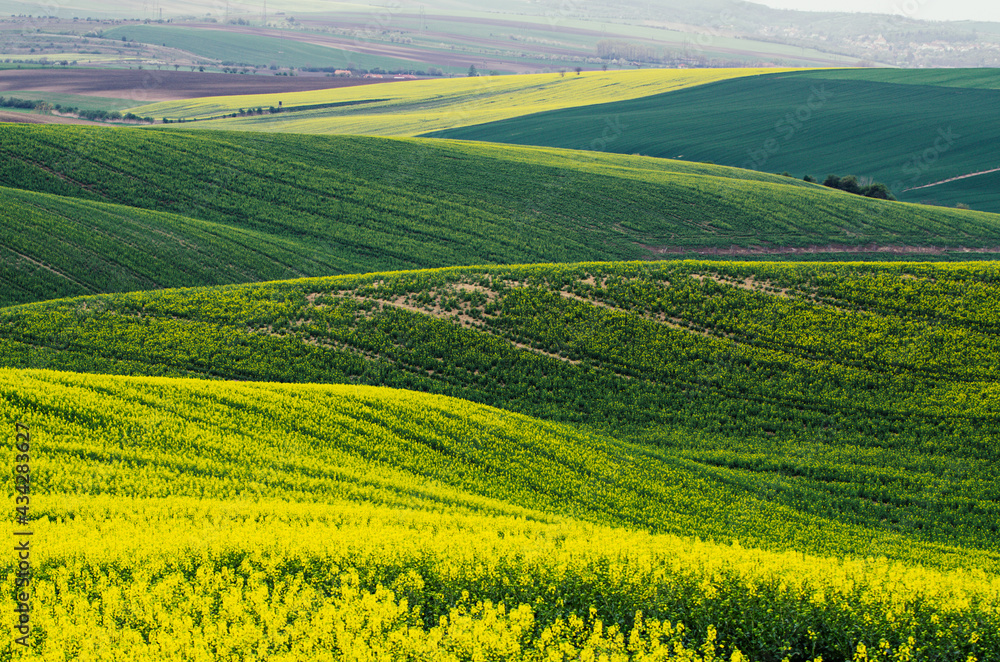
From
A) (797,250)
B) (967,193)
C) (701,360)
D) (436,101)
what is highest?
(436,101)

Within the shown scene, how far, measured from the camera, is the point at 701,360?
114ft

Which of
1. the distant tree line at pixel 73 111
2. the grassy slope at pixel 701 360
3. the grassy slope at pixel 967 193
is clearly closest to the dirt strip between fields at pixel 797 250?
the grassy slope at pixel 701 360

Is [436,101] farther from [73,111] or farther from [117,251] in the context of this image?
[117,251]

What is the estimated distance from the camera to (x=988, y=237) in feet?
227

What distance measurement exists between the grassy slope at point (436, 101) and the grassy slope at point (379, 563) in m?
104

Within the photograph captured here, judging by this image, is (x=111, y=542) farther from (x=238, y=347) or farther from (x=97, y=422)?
(x=238, y=347)

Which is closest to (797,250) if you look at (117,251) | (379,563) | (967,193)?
(967,193)

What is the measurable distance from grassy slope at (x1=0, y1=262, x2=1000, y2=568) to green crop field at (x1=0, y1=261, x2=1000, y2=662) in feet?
0.56

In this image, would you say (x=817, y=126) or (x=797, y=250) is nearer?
(x=797, y=250)

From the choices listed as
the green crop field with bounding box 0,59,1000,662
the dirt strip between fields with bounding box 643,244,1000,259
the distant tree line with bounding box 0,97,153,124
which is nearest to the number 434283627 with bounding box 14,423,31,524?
the green crop field with bounding box 0,59,1000,662

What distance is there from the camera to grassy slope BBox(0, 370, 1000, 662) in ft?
40.1

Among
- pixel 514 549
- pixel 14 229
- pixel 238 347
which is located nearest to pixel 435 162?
pixel 14 229

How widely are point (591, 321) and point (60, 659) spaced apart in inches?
1205

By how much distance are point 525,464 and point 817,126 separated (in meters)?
114
